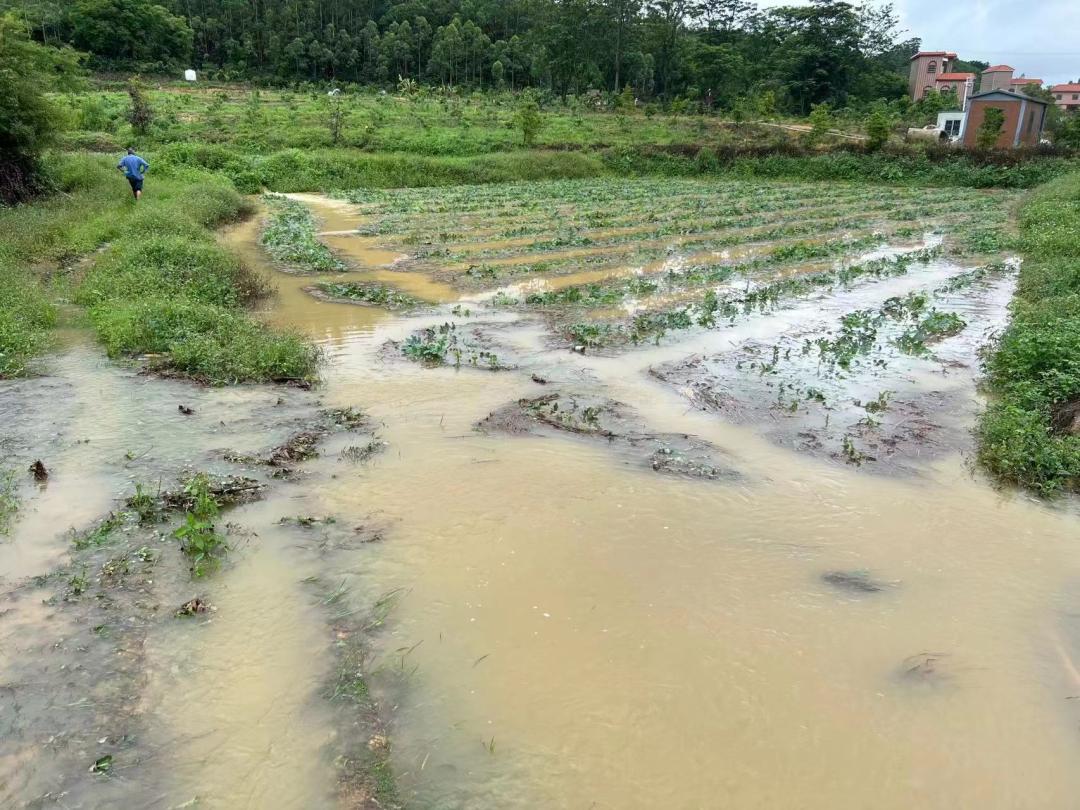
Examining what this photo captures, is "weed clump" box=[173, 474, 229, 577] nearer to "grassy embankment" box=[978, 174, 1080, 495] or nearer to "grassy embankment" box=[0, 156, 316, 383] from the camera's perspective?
"grassy embankment" box=[0, 156, 316, 383]

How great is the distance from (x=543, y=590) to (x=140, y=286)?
10201 millimetres

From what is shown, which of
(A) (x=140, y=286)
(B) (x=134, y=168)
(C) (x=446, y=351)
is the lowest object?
(C) (x=446, y=351)

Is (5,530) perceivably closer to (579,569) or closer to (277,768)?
(277,768)

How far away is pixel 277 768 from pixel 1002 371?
10294 millimetres

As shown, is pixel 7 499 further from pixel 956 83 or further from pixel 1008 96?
pixel 956 83

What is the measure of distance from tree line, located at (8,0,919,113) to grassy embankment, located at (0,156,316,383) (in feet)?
144

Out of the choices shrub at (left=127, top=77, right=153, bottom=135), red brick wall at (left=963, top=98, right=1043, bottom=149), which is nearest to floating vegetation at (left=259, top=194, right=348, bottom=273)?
shrub at (left=127, top=77, right=153, bottom=135)

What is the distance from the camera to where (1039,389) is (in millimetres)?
8805

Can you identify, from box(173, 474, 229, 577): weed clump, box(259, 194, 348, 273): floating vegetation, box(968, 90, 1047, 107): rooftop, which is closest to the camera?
box(173, 474, 229, 577): weed clump

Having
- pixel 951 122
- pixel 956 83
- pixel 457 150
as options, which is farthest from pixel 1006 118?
pixel 457 150

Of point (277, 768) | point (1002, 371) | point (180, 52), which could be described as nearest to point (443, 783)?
point (277, 768)

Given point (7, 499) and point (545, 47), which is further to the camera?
point (545, 47)

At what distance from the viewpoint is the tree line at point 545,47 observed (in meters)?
60.5

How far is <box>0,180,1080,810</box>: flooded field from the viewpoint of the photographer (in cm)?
414
